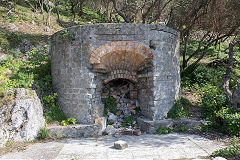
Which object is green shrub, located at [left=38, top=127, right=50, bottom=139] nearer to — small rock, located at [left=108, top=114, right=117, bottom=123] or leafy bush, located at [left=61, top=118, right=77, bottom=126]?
leafy bush, located at [left=61, top=118, right=77, bottom=126]

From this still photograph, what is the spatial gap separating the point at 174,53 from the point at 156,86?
157 centimetres

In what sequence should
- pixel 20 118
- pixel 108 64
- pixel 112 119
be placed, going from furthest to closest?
pixel 112 119, pixel 108 64, pixel 20 118

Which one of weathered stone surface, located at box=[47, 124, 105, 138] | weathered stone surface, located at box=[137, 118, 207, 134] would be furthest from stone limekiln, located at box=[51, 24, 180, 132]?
weathered stone surface, located at box=[47, 124, 105, 138]

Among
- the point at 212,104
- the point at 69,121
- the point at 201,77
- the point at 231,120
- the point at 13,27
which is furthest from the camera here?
the point at 13,27

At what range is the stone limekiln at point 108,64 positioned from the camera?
5062 mm

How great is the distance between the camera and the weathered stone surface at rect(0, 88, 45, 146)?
422 cm

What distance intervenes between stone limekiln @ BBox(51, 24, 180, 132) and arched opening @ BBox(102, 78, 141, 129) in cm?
34

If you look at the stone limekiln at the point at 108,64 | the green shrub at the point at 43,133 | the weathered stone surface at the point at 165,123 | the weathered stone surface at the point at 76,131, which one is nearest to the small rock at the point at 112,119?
the stone limekiln at the point at 108,64

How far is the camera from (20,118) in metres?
4.42

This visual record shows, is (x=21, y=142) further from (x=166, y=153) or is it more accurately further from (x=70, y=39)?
(x=166, y=153)

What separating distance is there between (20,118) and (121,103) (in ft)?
10.7

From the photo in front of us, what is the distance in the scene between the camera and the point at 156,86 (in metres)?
5.26

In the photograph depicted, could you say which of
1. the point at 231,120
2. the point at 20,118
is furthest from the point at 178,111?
the point at 20,118

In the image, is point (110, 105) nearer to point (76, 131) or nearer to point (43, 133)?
point (76, 131)
